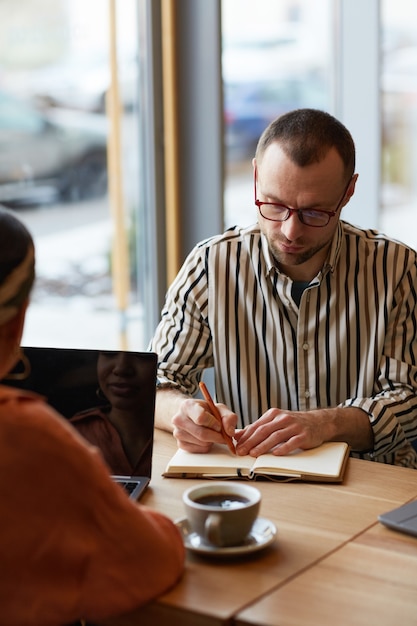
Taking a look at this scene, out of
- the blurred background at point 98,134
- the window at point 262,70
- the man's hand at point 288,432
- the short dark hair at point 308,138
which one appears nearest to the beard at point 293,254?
the short dark hair at point 308,138

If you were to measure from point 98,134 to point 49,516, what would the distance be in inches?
90.1

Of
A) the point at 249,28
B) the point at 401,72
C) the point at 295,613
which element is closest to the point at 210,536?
the point at 295,613

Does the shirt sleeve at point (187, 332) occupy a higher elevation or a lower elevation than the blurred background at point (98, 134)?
lower

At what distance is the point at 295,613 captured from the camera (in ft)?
4.01

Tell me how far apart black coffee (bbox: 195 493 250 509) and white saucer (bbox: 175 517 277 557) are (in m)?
0.05

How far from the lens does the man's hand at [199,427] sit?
1811 millimetres

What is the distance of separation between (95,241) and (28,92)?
0.58m

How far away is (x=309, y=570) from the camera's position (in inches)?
53.3

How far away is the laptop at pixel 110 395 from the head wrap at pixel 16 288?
1.67ft

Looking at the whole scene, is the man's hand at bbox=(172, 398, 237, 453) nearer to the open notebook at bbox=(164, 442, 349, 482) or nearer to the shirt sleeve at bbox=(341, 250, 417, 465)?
the open notebook at bbox=(164, 442, 349, 482)

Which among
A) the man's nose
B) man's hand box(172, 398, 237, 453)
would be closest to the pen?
man's hand box(172, 398, 237, 453)

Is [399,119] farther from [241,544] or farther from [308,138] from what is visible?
[241,544]

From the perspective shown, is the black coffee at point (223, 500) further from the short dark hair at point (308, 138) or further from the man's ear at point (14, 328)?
the short dark hair at point (308, 138)

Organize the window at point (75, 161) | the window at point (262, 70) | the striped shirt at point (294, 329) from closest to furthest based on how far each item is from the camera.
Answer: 1. the striped shirt at point (294, 329)
2. the window at point (75, 161)
3. the window at point (262, 70)
